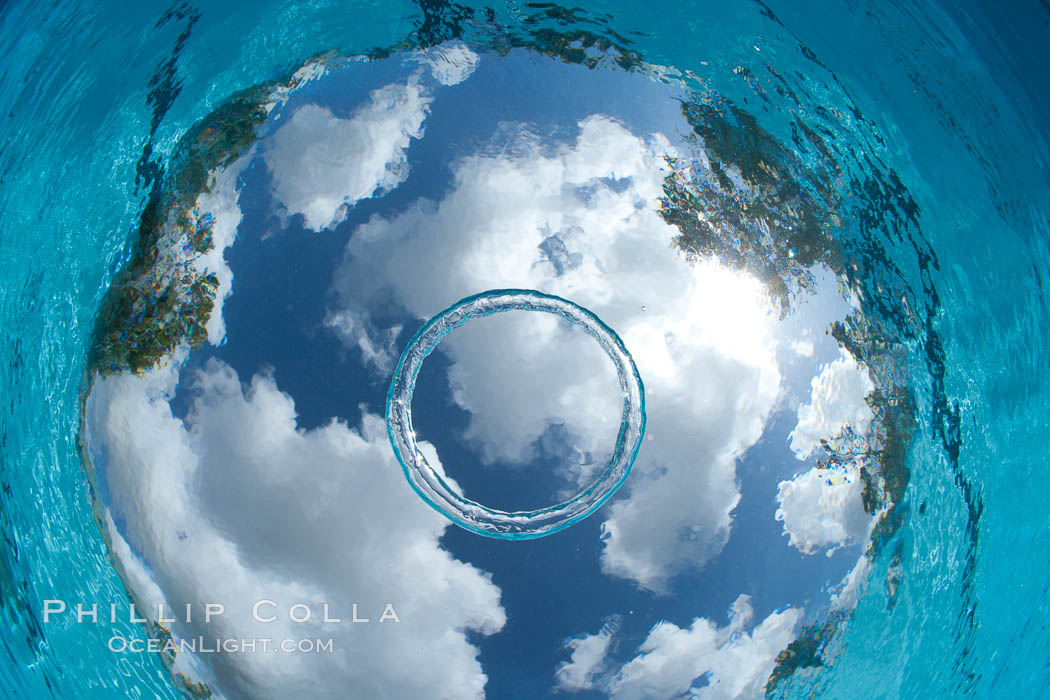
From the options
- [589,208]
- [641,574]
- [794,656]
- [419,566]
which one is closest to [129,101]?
[589,208]

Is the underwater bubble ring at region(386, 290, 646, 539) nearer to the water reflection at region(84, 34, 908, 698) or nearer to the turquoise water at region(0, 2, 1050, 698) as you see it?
the water reflection at region(84, 34, 908, 698)

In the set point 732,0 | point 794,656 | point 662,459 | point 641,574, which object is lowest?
point 794,656

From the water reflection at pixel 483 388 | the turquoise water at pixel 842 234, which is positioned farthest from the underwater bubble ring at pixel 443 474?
the turquoise water at pixel 842 234

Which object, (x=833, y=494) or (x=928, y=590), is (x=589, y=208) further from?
(x=928, y=590)

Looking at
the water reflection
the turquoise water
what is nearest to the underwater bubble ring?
the water reflection

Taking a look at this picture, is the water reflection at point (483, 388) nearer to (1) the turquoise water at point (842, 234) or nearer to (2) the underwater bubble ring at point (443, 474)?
(2) the underwater bubble ring at point (443, 474)
